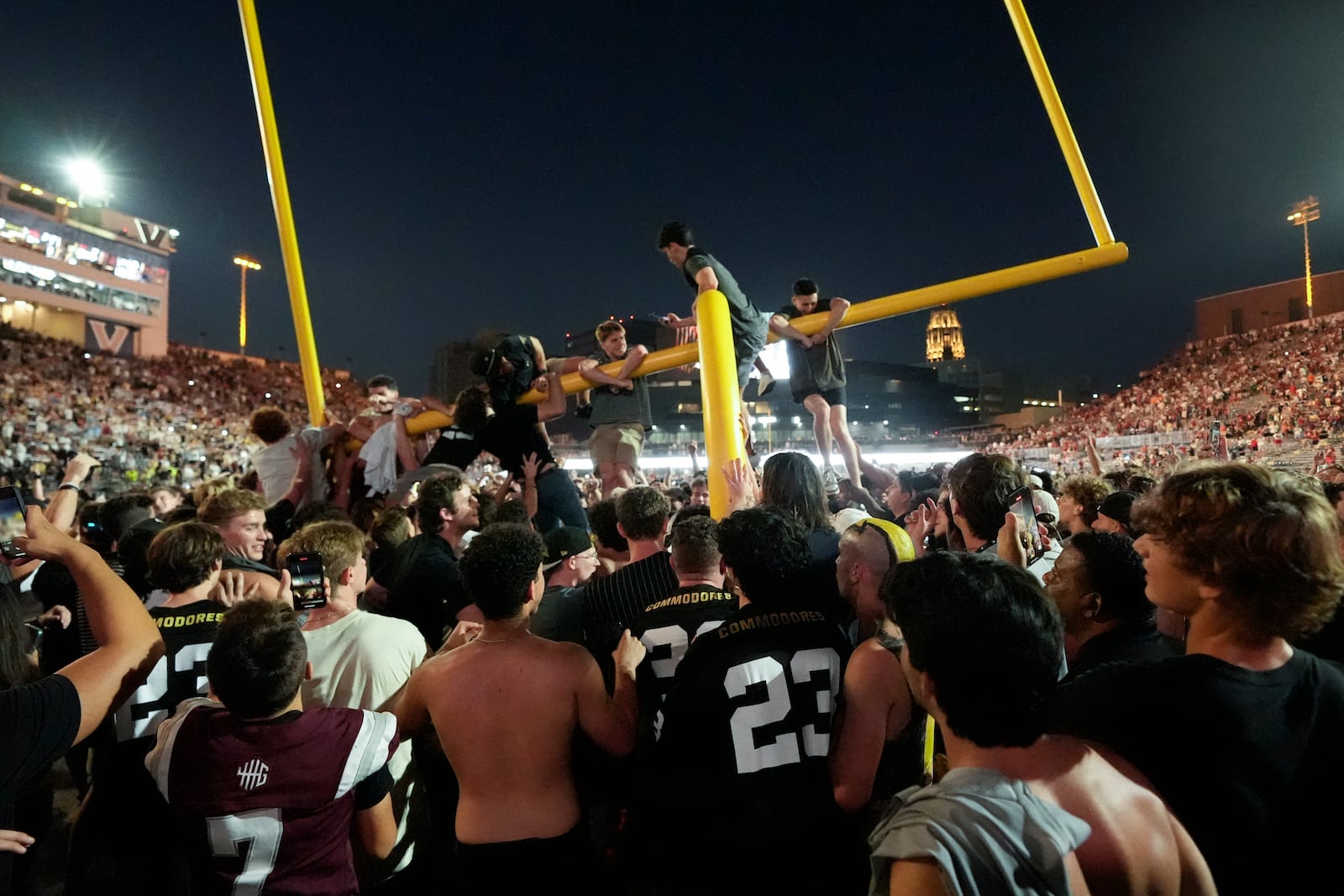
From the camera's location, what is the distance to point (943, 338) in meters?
95.4

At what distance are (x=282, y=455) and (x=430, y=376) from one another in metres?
→ 52.6

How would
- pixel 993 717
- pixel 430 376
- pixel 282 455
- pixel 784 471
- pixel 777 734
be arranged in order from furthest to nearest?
pixel 430 376, pixel 282 455, pixel 784 471, pixel 777 734, pixel 993 717

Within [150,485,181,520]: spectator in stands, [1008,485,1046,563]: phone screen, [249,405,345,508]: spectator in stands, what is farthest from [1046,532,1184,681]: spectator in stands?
[150,485,181,520]: spectator in stands

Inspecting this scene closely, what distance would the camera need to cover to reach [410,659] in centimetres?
289

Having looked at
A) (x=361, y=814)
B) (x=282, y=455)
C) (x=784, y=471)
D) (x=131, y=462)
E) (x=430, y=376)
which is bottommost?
(x=361, y=814)

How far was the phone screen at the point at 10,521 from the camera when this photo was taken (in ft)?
6.51

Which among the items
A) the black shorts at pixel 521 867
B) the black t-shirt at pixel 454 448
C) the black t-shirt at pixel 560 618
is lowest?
the black shorts at pixel 521 867

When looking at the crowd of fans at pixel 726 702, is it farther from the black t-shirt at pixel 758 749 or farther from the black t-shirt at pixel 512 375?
the black t-shirt at pixel 512 375

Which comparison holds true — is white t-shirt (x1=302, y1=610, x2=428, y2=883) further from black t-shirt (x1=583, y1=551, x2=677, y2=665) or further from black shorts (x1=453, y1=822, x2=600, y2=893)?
black t-shirt (x1=583, y1=551, x2=677, y2=665)

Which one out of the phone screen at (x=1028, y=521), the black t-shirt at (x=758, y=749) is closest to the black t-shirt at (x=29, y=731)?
the black t-shirt at (x=758, y=749)

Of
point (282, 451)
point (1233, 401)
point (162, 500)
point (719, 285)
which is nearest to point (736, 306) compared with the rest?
point (719, 285)

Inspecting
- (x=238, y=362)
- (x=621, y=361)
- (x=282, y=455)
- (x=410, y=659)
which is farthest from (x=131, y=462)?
(x=238, y=362)

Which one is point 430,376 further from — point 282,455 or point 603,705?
point 603,705

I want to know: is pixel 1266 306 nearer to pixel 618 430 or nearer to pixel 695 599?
pixel 618 430
